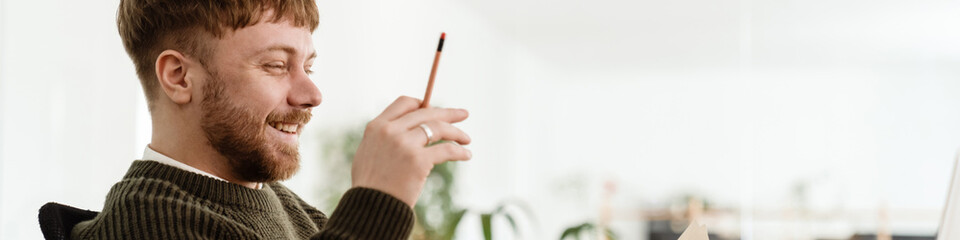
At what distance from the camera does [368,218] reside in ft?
2.23

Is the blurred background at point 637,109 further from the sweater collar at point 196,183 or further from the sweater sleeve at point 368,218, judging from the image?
the sweater sleeve at point 368,218

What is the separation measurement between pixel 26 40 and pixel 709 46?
17.6 feet

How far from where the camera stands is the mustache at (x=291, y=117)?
0.82 metres

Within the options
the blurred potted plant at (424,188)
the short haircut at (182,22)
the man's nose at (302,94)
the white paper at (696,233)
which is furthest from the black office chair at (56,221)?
the blurred potted plant at (424,188)

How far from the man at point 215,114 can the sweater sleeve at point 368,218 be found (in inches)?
1.2

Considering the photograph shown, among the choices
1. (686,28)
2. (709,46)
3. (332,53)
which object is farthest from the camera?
(709,46)

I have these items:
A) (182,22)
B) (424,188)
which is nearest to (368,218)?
(182,22)

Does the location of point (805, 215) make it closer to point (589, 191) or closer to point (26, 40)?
point (589, 191)

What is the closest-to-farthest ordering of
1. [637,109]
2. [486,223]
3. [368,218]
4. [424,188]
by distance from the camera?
[368,218] → [486,223] → [424,188] → [637,109]

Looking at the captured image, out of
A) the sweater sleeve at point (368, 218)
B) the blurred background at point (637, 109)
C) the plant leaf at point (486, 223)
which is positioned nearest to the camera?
the sweater sleeve at point (368, 218)

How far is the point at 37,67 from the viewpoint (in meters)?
1.54

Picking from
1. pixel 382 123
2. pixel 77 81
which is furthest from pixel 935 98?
pixel 382 123

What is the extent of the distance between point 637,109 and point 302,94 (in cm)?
615

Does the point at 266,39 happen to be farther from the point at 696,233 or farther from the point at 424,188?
the point at 424,188
